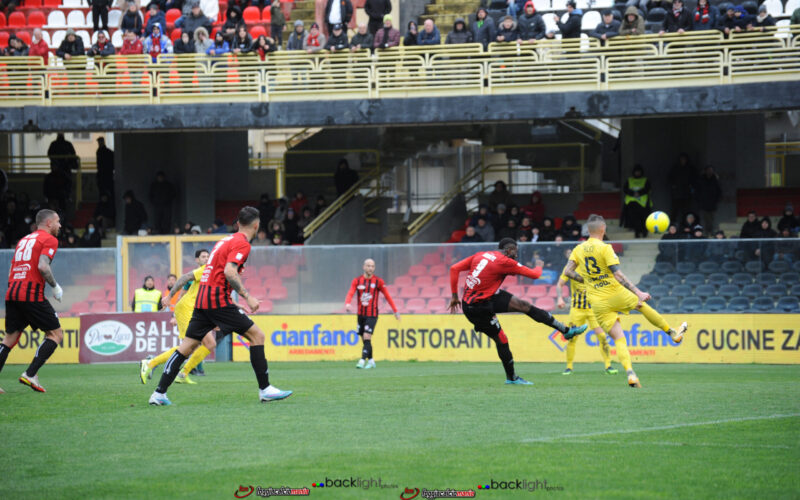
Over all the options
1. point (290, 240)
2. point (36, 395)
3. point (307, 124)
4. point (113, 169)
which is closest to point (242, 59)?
point (307, 124)

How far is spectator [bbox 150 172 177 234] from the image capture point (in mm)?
30078

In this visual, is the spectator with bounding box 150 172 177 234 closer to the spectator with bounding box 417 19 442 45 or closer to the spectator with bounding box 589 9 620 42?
the spectator with bounding box 417 19 442 45

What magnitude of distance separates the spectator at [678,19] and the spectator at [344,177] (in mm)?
10304

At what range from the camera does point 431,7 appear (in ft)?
104

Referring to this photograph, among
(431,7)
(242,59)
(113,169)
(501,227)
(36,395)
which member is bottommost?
(36,395)

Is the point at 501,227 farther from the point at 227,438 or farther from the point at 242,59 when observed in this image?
the point at 227,438

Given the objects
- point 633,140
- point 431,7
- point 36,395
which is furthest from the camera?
point 431,7

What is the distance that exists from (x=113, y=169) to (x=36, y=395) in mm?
20686

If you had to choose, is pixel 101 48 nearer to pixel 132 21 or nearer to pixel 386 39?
pixel 132 21

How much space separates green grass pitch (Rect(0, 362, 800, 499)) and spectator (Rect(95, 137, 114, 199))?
63.4 feet

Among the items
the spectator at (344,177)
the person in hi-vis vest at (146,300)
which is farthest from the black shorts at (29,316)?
the spectator at (344,177)

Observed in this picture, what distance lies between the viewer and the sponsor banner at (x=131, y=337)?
845 inches

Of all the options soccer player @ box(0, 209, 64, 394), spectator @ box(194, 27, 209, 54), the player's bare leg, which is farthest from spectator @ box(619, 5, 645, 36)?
the player's bare leg

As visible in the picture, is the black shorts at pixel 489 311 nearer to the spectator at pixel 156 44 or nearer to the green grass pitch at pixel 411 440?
the green grass pitch at pixel 411 440
